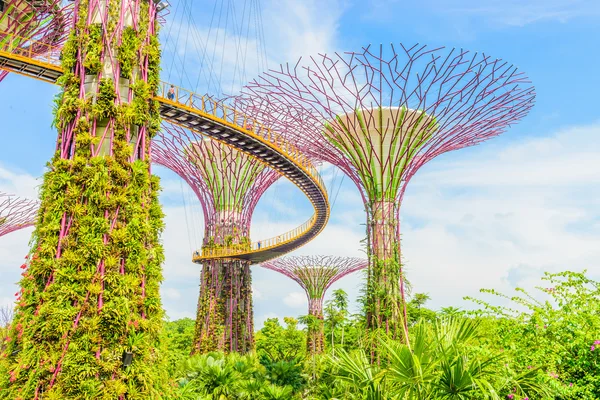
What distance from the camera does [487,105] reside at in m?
15.6

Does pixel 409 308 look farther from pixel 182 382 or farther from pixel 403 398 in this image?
pixel 403 398

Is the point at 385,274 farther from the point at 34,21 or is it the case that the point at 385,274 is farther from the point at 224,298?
the point at 34,21

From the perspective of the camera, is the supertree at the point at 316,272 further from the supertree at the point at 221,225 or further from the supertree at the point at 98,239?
the supertree at the point at 98,239

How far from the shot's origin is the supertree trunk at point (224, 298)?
24406mm

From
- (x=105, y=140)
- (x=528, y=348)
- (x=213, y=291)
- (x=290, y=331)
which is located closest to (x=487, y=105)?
(x=528, y=348)

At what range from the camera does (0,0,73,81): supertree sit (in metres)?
20.6

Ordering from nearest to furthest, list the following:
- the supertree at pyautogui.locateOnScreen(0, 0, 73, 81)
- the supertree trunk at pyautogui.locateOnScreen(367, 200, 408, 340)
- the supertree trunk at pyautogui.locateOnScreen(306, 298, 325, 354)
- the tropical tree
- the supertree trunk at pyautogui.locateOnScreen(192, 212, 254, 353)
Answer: the tropical tree → the supertree trunk at pyautogui.locateOnScreen(367, 200, 408, 340) → the supertree at pyautogui.locateOnScreen(0, 0, 73, 81) → the supertree trunk at pyautogui.locateOnScreen(192, 212, 254, 353) → the supertree trunk at pyautogui.locateOnScreen(306, 298, 325, 354)

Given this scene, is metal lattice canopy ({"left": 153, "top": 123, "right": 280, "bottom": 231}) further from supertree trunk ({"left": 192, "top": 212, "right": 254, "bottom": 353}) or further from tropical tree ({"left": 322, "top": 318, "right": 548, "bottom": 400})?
tropical tree ({"left": 322, "top": 318, "right": 548, "bottom": 400})

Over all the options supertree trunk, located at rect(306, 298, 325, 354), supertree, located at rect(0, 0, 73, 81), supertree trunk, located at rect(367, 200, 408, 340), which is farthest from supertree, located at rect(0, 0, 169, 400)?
supertree trunk, located at rect(306, 298, 325, 354)

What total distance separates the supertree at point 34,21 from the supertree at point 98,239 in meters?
12.1

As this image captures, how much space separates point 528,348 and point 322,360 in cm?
628

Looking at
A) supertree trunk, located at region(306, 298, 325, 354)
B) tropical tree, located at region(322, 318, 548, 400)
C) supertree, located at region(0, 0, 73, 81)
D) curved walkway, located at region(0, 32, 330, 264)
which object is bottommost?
tropical tree, located at region(322, 318, 548, 400)

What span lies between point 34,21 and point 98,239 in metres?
17.0

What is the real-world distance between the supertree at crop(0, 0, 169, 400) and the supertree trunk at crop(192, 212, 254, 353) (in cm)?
1481
